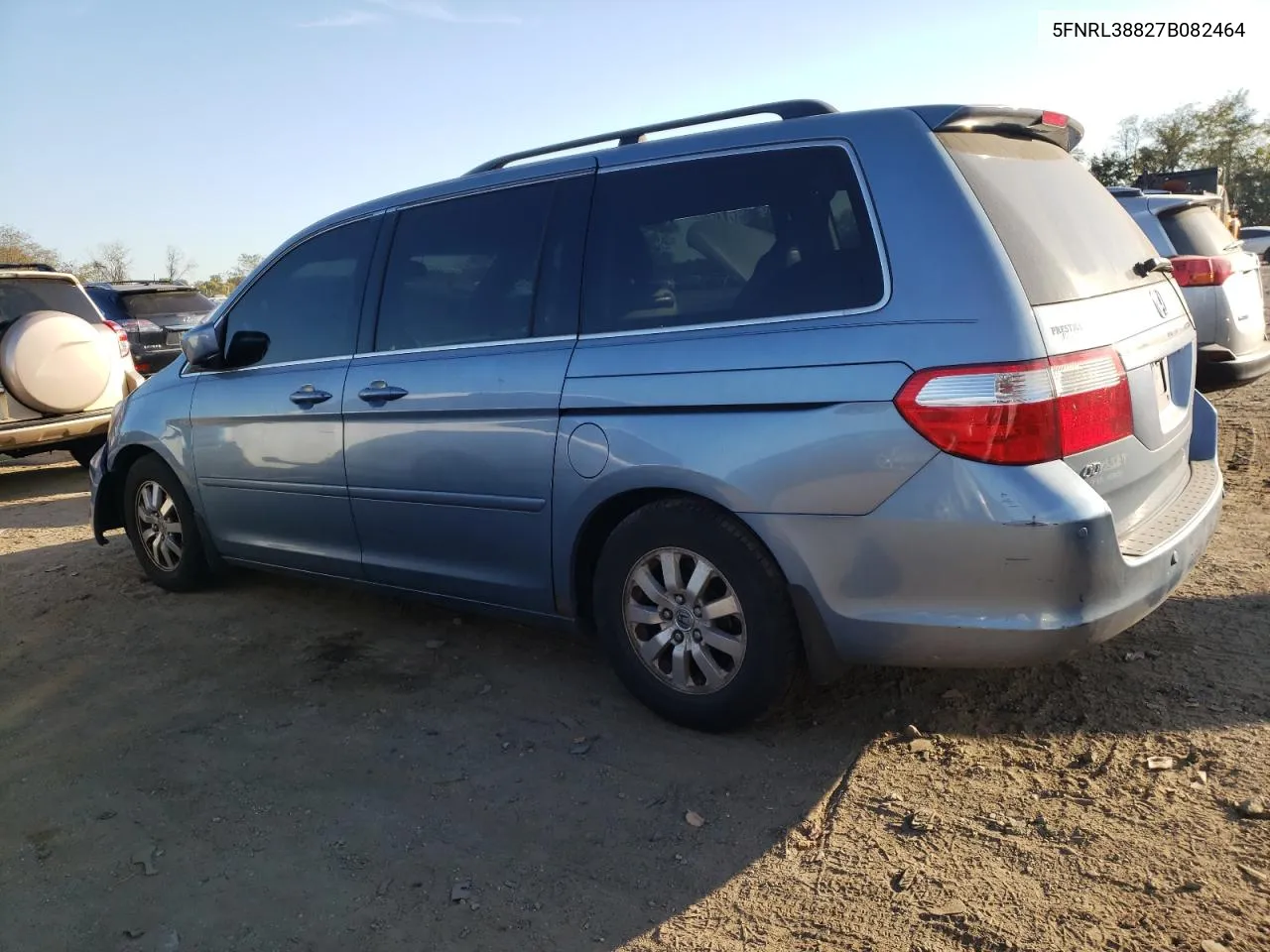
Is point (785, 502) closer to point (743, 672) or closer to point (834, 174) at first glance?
point (743, 672)

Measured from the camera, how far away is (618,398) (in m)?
3.20

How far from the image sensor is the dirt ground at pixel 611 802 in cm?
238

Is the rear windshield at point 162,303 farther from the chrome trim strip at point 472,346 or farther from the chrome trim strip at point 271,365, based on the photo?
the chrome trim strip at point 472,346

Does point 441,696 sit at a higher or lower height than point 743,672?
lower

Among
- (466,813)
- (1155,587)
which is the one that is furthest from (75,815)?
(1155,587)

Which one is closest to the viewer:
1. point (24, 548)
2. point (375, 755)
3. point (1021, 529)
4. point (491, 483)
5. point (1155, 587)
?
point (1021, 529)

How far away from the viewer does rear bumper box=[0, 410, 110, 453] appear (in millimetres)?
7848

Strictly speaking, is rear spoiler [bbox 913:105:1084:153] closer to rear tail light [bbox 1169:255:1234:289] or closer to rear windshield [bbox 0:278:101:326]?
rear tail light [bbox 1169:255:1234:289]

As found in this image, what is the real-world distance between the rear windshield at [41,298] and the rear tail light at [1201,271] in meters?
8.52

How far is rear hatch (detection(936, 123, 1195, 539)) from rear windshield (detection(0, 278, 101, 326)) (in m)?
7.92

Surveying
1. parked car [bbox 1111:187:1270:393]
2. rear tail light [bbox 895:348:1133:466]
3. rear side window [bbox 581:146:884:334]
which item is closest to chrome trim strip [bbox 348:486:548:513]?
rear side window [bbox 581:146:884:334]

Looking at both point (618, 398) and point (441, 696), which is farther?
point (441, 696)

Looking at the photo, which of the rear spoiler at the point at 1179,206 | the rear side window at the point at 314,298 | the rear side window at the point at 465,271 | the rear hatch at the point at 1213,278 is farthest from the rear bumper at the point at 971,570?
the rear spoiler at the point at 1179,206

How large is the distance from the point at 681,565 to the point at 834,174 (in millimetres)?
1291
